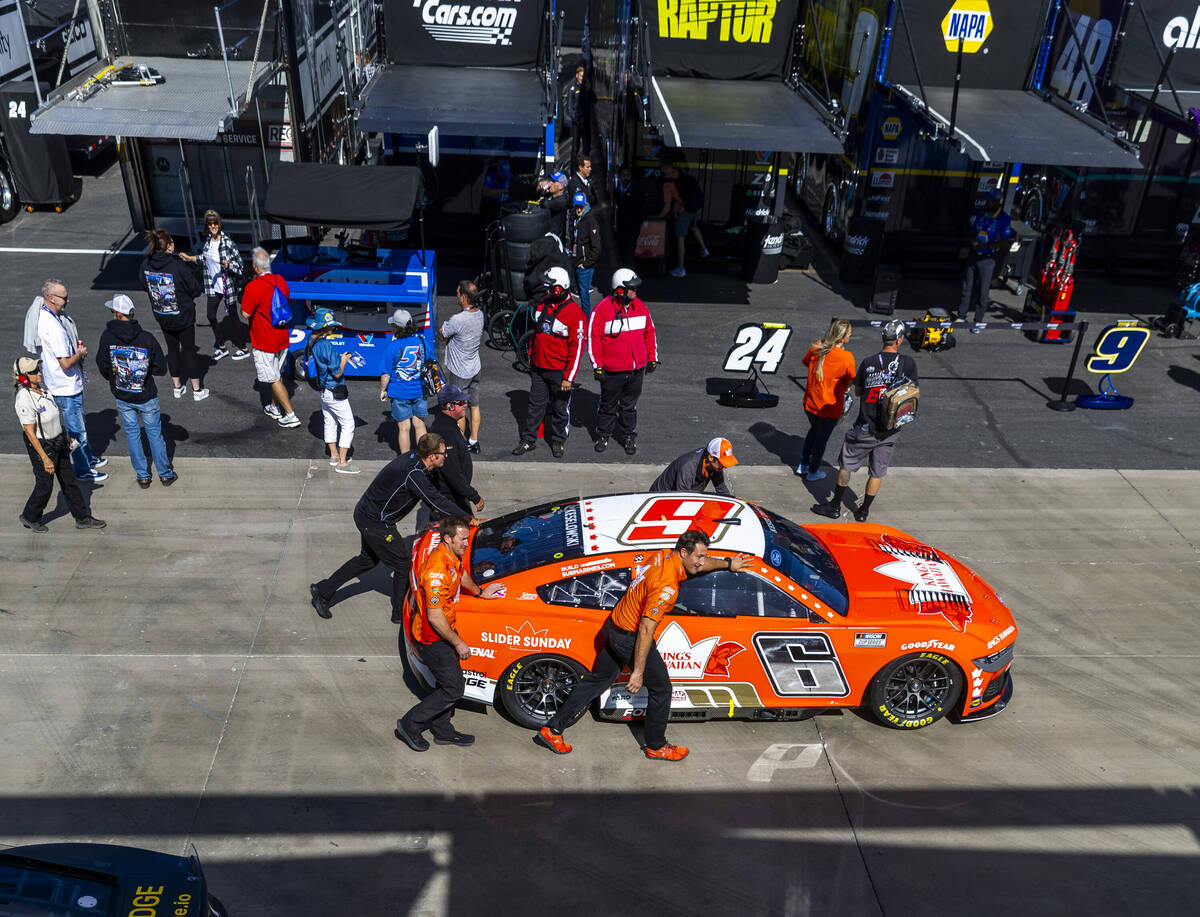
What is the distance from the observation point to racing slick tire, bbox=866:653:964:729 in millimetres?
6883

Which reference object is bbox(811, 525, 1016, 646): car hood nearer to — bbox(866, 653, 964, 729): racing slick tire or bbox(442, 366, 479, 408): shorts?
bbox(866, 653, 964, 729): racing slick tire

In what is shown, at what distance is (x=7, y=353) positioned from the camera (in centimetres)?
1231

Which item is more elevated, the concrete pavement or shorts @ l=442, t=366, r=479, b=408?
shorts @ l=442, t=366, r=479, b=408

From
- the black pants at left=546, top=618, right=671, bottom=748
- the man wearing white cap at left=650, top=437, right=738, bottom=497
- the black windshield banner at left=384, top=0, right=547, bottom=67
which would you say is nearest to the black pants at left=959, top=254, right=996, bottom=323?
the black windshield banner at left=384, top=0, right=547, bottom=67

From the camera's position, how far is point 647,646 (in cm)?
621

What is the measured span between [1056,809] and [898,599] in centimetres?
166

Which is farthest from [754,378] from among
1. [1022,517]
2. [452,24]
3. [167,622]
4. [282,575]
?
[452,24]

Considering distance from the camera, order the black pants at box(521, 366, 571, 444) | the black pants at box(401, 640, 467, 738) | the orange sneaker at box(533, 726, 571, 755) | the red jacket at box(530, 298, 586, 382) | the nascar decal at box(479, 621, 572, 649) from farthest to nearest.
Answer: the black pants at box(521, 366, 571, 444), the red jacket at box(530, 298, 586, 382), the orange sneaker at box(533, 726, 571, 755), the nascar decal at box(479, 621, 572, 649), the black pants at box(401, 640, 467, 738)

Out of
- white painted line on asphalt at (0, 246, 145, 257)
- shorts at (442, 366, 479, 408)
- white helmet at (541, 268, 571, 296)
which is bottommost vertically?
white painted line on asphalt at (0, 246, 145, 257)

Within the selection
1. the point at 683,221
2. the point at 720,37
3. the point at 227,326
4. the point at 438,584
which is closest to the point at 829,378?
the point at 438,584

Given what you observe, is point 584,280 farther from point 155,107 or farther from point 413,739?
point 413,739

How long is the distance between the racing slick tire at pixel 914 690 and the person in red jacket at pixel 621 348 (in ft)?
15.2

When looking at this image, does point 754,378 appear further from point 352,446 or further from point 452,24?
point 452,24

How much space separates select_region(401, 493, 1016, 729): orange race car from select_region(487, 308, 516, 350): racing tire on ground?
661 cm
